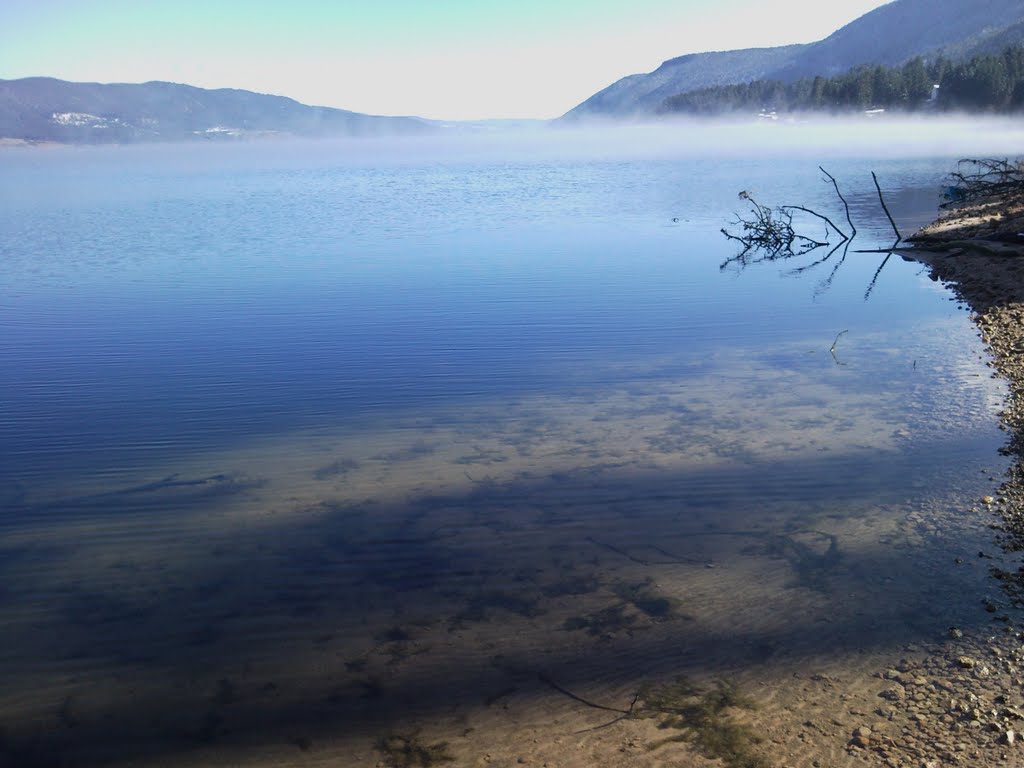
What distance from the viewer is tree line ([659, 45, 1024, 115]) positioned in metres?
97.4

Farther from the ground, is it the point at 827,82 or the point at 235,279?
the point at 827,82

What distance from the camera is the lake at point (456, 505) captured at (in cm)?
528

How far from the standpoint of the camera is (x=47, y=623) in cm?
605

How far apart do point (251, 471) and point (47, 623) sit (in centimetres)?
271

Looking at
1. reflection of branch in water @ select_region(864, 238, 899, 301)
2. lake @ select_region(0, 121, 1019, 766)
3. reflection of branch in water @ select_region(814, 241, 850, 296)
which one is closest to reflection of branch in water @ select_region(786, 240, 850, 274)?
reflection of branch in water @ select_region(814, 241, 850, 296)

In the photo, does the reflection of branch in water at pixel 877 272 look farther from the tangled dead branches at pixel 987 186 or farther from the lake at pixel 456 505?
the tangled dead branches at pixel 987 186

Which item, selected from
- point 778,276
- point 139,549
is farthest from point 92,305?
point 778,276

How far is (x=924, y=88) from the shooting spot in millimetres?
118562

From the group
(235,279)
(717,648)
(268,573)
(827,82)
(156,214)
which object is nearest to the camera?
(717,648)

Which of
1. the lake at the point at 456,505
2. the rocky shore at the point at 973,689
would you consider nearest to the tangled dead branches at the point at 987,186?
the lake at the point at 456,505

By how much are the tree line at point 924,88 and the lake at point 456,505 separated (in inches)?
3759

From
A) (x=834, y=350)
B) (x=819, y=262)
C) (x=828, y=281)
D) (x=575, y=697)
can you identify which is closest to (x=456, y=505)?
(x=575, y=697)

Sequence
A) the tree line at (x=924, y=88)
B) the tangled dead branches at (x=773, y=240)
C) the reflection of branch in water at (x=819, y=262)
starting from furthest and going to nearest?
the tree line at (x=924, y=88) → the tangled dead branches at (x=773, y=240) → the reflection of branch in water at (x=819, y=262)

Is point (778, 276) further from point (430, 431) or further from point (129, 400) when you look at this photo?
point (129, 400)
